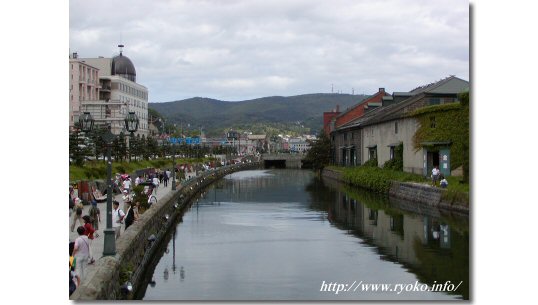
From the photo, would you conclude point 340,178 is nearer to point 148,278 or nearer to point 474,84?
point 148,278

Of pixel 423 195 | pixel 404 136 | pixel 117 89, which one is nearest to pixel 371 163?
pixel 404 136

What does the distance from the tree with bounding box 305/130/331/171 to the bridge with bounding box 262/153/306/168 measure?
46630mm

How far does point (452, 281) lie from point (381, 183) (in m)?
32.6

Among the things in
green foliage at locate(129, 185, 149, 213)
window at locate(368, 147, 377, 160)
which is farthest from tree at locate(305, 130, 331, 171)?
green foliage at locate(129, 185, 149, 213)

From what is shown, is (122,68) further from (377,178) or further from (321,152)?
(377,178)

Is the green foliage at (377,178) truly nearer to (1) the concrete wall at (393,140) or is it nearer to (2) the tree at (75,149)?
(1) the concrete wall at (393,140)

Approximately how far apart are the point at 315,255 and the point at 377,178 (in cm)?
3002

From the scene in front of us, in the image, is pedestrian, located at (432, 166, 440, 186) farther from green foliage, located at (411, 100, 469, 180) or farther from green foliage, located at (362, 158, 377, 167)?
green foliage, located at (362, 158, 377, 167)

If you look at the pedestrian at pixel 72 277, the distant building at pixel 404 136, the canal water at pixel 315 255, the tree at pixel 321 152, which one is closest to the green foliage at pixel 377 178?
the distant building at pixel 404 136

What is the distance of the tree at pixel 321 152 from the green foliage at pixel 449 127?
133 feet

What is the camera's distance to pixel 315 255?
23188 millimetres

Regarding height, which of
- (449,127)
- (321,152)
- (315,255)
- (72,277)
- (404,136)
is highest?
(449,127)

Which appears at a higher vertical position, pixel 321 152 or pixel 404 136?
pixel 404 136

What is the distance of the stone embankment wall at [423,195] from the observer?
34069 mm
